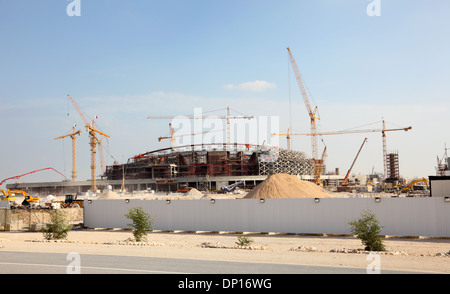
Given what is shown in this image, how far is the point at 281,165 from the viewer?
174 metres

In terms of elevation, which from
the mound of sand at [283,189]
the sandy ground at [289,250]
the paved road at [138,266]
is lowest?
the sandy ground at [289,250]

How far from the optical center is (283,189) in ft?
160

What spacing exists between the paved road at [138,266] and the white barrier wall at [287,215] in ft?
50.1

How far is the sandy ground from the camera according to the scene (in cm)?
1688

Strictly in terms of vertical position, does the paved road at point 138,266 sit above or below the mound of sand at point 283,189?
below

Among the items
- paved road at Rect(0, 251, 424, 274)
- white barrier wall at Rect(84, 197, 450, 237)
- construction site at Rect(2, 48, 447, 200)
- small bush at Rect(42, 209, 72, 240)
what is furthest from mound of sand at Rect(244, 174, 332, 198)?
construction site at Rect(2, 48, 447, 200)

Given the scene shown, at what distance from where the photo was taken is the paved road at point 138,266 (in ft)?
47.7

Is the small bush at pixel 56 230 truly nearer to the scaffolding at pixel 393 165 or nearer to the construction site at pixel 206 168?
the construction site at pixel 206 168

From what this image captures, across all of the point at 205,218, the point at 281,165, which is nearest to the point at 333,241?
the point at 205,218

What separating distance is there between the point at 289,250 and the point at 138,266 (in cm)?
988

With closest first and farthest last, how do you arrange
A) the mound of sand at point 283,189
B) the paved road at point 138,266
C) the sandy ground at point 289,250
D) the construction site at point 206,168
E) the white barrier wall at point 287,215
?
the paved road at point 138,266 → the sandy ground at point 289,250 → the white barrier wall at point 287,215 → the mound of sand at point 283,189 → the construction site at point 206,168

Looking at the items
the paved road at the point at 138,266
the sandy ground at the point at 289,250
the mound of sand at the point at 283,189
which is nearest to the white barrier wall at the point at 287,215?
the sandy ground at the point at 289,250
